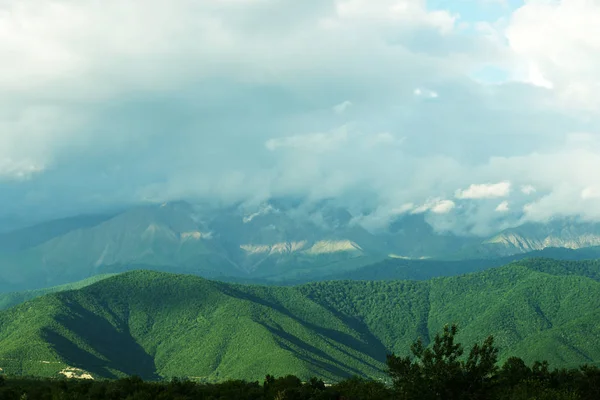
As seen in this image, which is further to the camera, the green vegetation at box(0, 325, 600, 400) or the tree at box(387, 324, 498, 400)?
the green vegetation at box(0, 325, 600, 400)

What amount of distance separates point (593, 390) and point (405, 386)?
60536 mm

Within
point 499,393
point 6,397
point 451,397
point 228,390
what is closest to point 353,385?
point 228,390

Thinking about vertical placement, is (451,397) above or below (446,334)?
below

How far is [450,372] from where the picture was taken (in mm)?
107875

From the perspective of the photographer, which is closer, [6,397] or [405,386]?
[405,386]

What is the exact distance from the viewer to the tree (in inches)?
4247

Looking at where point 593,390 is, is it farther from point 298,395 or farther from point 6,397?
point 6,397

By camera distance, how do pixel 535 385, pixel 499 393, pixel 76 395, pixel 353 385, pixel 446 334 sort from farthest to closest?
pixel 353 385
pixel 535 385
pixel 76 395
pixel 499 393
pixel 446 334

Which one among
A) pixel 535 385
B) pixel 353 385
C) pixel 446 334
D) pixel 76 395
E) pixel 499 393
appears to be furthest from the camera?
pixel 353 385

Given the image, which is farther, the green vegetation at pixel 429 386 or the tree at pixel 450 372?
the green vegetation at pixel 429 386

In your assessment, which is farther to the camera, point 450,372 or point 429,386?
point 429,386

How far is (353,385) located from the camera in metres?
173

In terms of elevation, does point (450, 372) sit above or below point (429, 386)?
above

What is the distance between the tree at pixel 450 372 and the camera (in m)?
108
